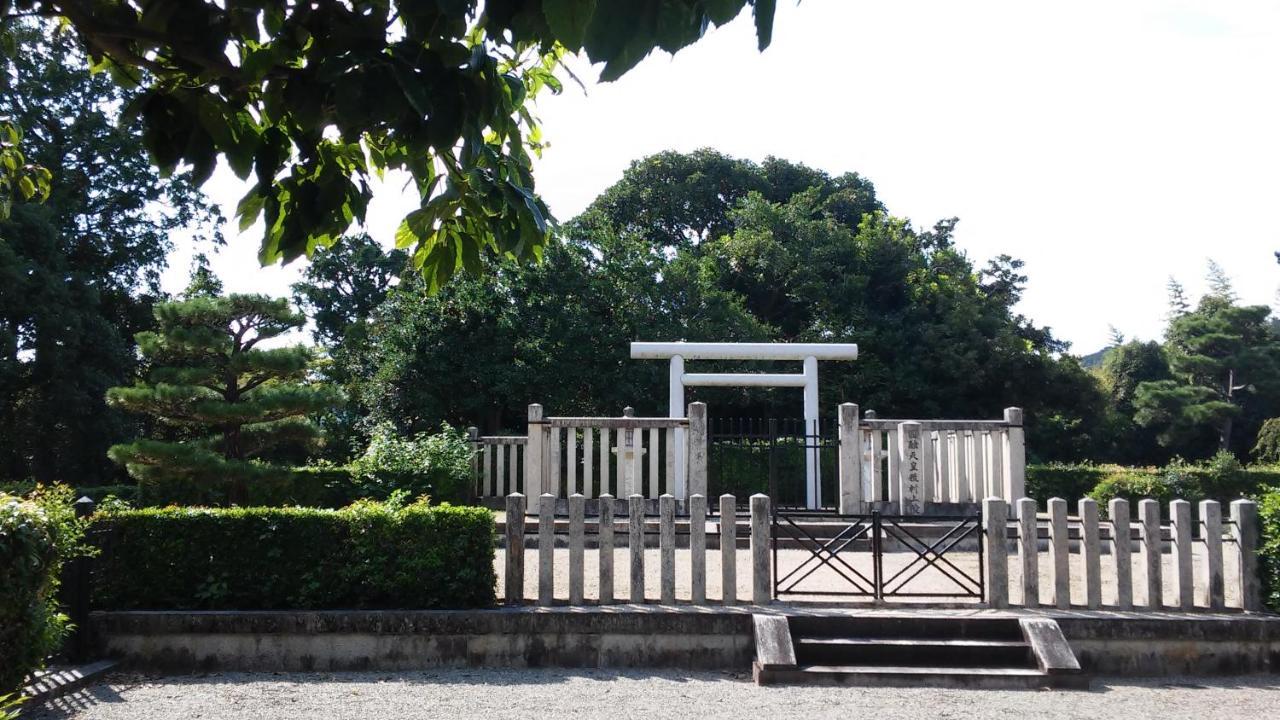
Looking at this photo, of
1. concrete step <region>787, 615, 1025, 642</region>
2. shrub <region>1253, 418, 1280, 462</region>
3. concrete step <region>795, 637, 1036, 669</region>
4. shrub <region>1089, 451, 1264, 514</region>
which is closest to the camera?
concrete step <region>795, 637, 1036, 669</region>

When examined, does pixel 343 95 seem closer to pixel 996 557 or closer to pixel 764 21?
pixel 764 21

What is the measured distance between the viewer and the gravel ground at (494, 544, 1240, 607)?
27.7 ft

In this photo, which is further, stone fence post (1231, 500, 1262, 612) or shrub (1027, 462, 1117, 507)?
shrub (1027, 462, 1117, 507)

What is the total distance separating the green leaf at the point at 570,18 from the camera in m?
1.75

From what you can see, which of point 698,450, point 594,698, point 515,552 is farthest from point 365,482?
point 594,698

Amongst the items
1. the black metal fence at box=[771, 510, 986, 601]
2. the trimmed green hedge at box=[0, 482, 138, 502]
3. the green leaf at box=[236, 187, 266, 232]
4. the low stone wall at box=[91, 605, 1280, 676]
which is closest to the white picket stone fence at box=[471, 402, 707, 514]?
the black metal fence at box=[771, 510, 986, 601]

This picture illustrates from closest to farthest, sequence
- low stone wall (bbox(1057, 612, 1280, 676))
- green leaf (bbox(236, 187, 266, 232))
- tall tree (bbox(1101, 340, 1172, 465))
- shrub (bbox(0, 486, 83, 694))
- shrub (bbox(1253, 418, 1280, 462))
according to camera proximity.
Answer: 1. green leaf (bbox(236, 187, 266, 232))
2. shrub (bbox(0, 486, 83, 694))
3. low stone wall (bbox(1057, 612, 1280, 676))
4. shrub (bbox(1253, 418, 1280, 462))
5. tall tree (bbox(1101, 340, 1172, 465))

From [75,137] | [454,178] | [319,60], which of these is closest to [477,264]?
[454,178]

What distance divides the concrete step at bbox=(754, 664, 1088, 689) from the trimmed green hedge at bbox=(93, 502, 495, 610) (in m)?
2.35

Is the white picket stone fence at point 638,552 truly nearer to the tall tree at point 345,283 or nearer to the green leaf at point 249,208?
the green leaf at point 249,208

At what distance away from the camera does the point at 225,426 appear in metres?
13.4

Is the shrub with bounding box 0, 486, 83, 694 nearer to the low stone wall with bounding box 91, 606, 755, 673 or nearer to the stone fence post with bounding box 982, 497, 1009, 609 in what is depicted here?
the low stone wall with bounding box 91, 606, 755, 673

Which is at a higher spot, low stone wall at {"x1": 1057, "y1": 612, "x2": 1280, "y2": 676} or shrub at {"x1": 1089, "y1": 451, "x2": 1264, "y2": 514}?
shrub at {"x1": 1089, "y1": 451, "x2": 1264, "y2": 514}

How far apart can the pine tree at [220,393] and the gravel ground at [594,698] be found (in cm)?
608
